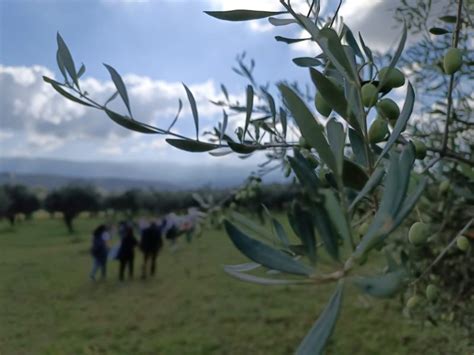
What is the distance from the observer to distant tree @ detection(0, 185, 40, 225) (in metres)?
8.26

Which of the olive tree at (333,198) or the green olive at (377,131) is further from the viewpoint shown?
the green olive at (377,131)

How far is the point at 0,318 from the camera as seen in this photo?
366cm

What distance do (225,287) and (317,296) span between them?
38.2 inches

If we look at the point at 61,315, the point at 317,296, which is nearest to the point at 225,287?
the point at 317,296

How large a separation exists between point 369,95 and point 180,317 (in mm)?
3389

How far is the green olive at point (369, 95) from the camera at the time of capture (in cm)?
28

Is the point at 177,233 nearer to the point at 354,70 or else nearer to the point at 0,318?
the point at 354,70

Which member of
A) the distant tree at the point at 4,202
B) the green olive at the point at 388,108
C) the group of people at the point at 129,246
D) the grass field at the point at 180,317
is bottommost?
the grass field at the point at 180,317

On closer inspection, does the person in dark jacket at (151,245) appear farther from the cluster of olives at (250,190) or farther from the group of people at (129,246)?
the cluster of olives at (250,190)

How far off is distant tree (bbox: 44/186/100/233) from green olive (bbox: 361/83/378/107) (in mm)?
8971

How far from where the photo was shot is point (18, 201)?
8.45 metres

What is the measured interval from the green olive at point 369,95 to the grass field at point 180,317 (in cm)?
106

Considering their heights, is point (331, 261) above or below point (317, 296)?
above

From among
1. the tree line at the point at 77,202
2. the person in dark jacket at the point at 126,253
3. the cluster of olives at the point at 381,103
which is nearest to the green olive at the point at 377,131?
the cluster of olives at the point at 381,103
